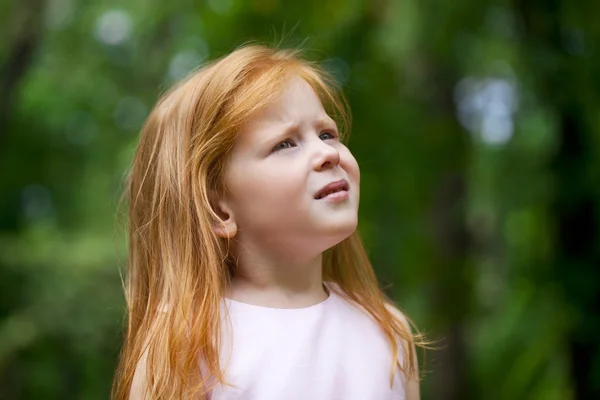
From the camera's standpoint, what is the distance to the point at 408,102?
3832 mm

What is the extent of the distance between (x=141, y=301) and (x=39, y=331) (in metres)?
4.04

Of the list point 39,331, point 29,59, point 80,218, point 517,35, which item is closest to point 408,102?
point 517,35

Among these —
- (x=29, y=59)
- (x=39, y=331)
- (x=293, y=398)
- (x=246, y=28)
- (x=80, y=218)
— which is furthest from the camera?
(x=80, y=218)

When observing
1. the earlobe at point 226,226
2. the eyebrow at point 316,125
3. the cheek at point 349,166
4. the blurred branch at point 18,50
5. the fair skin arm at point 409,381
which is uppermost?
the blurred branch at point 18,50

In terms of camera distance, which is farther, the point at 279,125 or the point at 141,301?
the point at 141,301

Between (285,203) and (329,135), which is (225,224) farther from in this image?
(329,135)

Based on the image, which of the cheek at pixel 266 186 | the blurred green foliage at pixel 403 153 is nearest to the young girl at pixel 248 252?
the cheek at pixel 266 186

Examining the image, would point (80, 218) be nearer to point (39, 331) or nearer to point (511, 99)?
point (39, 331)

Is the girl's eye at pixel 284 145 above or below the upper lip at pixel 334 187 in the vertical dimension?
above

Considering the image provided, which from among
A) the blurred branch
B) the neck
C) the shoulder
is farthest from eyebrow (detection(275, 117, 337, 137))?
the blurred branch

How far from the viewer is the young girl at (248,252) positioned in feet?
4.34

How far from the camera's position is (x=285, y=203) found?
1356mm

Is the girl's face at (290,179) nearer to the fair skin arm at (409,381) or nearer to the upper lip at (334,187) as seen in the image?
the upper lip at (334,187)

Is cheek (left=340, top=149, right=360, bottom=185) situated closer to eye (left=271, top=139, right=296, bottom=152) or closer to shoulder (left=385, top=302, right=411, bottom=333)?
eye (left=271, top=139, right=296, bottom=152)
